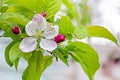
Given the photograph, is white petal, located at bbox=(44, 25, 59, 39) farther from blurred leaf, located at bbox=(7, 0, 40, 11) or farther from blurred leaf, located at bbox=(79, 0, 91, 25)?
blurred leaf, located at bbox=(79, 0, 91, 25)

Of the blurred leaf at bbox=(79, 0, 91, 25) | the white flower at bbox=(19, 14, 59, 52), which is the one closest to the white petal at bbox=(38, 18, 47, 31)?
the white flower at bbox=(19, 14, 59, 52)

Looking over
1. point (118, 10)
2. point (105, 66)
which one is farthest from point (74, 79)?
point (118, 10)

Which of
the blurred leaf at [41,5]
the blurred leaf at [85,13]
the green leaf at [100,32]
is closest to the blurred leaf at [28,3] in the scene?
the blurred leaf at [41,5]

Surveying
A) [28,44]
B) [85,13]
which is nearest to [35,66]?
[28,44]

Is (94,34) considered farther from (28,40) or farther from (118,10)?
(118,10)

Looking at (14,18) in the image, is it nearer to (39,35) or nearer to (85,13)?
(39,35)

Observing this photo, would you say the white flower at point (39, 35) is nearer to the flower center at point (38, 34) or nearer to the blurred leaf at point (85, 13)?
the flower center at point (38, 34)
